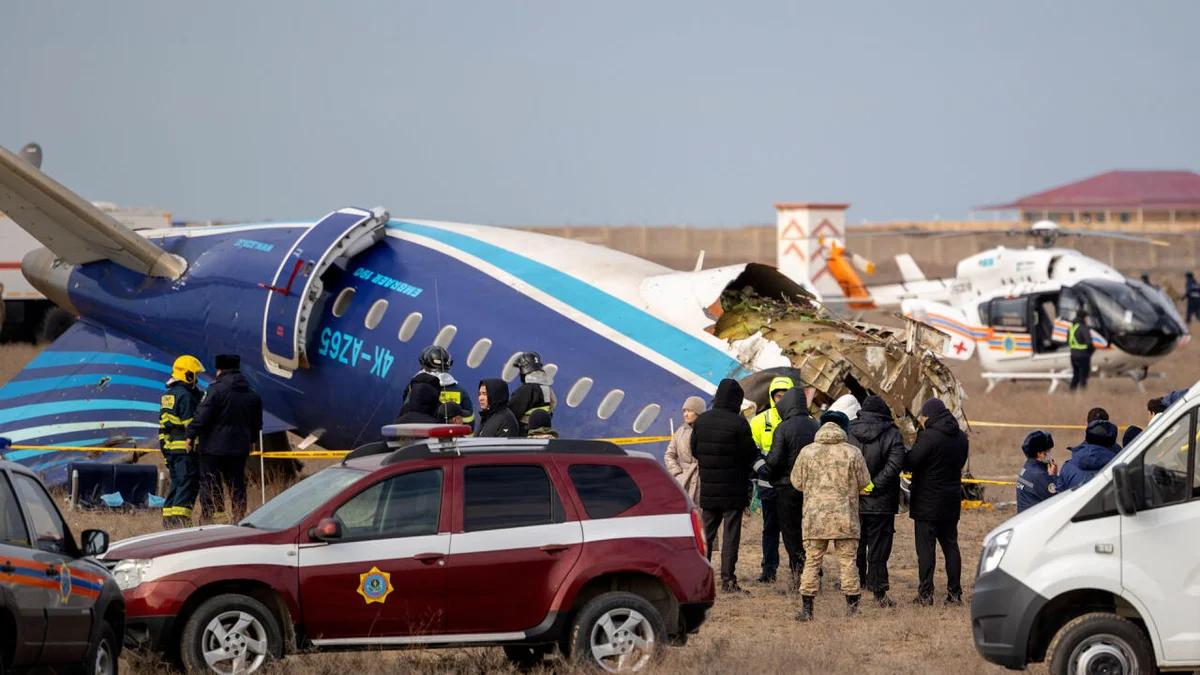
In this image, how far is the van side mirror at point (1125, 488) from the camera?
970 centimetres

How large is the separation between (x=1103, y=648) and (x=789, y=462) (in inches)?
188

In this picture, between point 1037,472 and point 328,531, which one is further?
point 1037,472

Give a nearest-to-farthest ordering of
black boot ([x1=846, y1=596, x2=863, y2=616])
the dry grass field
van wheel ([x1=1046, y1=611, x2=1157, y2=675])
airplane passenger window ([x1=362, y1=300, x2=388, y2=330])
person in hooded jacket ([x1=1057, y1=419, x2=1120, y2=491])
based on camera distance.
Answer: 1. van wheel ([x1=1046, y1=611, x2=1157, y2=675])
2. the dry grass field
3. person in hooded jacket ([x1=1057, y1=419, x2=1120, y2=491])
4. black boot ([x1=846, y1=596, x2=863, y2=616])
5. airplane passenger window ([x1=362, y1=300, x2=388, y2=330])

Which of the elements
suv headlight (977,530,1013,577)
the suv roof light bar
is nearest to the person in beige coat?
the suv roof light bar

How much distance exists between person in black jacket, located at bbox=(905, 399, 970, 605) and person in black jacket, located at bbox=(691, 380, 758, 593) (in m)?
1.54

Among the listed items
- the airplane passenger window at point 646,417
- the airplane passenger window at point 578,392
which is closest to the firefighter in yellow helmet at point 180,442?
the airplane passenger window at point 578,392

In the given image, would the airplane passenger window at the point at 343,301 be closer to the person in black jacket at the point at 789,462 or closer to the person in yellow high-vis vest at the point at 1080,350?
the person in black jacket at the point at 789,462

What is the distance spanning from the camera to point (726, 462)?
14.5 meters

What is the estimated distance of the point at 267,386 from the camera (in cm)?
2031

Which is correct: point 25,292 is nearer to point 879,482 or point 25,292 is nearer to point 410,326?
point 410,326

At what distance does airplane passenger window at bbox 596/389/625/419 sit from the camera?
17.2 m

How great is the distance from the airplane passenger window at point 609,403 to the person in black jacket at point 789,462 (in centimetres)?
289

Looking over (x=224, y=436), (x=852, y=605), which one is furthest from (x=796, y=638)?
(x=224, y=436)

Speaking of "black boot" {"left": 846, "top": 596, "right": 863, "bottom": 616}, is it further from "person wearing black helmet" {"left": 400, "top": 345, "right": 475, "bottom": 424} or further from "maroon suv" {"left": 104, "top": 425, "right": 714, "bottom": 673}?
"person wearing black helmet" {"left": 400, "top": 345, "right": 475, "bottom": 424}
